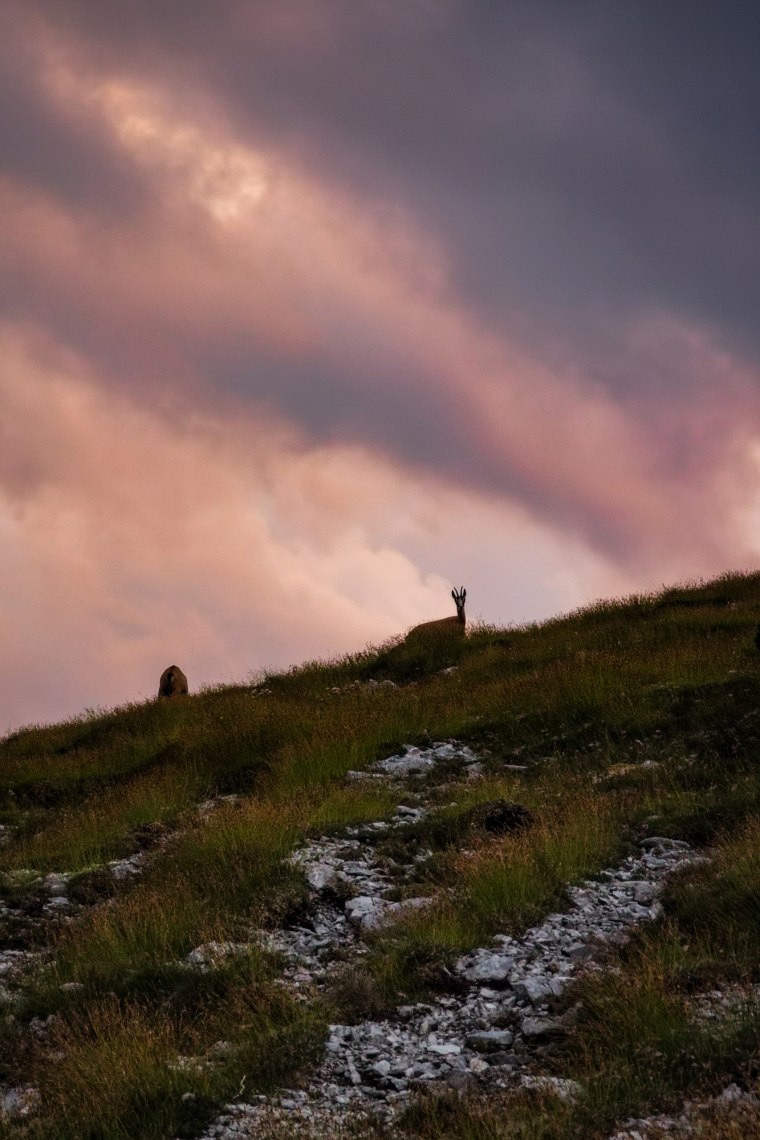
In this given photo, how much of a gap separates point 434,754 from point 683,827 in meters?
5.43

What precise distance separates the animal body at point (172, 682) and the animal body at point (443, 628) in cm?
628

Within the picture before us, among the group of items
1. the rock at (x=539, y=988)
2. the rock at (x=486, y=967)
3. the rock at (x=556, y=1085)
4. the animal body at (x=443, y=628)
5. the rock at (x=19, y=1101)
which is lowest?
the rock at (x=556, y=1085)

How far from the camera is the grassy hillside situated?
5.84m

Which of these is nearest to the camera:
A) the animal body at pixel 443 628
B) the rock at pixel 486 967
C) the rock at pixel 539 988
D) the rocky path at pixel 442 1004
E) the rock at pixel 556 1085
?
the rock at pixel 556 1085

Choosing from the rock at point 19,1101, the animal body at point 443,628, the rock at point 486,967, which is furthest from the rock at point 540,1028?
the animal body at point 443,628

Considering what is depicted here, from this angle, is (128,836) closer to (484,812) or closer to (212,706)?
(484,812)

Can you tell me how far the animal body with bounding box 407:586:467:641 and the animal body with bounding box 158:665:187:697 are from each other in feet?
20.6

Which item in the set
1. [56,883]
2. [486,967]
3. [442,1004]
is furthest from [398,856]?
[56,883]

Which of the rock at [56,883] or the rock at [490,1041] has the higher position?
the rock at [56,883]

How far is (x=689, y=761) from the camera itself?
12.8 meters

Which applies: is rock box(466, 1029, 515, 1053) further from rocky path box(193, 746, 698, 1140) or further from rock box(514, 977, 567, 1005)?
rock box(514, 977, 567, 1005)

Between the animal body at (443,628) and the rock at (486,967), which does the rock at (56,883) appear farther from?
the animal body at (443,628)

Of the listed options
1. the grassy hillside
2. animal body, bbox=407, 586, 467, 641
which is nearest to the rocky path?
the grassy hillside

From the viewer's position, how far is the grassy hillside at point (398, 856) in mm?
5836
